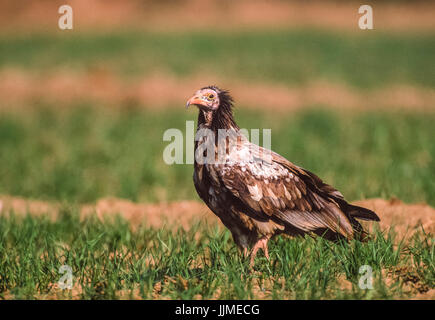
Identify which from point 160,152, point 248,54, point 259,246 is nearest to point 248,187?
point 259,246

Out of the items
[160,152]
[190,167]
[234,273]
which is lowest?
[234,273]

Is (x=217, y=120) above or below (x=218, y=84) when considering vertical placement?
below

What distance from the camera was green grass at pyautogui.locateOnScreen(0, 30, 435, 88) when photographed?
1991 cm

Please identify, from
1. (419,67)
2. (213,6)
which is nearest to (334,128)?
(419,67)

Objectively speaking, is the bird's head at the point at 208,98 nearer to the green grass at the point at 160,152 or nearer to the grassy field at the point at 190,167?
the grassy field at the point at 190,167

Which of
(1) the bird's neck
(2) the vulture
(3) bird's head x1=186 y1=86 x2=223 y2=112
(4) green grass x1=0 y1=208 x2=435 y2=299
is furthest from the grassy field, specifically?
(3) bird's head x1=186 y1=86 x2=223 y2=112

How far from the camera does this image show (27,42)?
2845cm

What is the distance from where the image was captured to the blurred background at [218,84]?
922cm

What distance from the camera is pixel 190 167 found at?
1010cm

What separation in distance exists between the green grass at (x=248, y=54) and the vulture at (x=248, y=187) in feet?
47.6

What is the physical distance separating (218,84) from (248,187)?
15.0 m

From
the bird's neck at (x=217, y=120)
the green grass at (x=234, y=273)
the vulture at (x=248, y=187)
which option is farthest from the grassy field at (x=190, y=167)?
the bird's neck at (x=217, y=120)

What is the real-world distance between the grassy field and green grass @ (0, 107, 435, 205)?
0.04 meters

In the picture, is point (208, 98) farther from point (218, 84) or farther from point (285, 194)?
point (218, 84)
